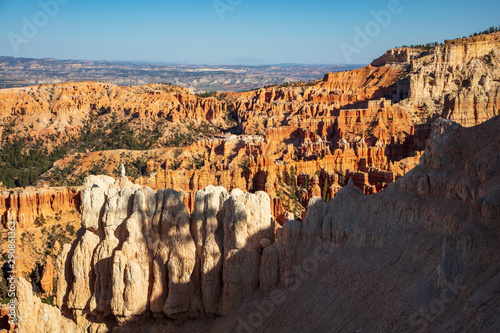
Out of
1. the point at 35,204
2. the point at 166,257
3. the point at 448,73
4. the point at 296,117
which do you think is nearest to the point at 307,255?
the point at 166,257

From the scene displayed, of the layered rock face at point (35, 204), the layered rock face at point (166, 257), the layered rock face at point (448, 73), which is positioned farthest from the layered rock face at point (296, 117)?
the layered rock face at point (166, 257)

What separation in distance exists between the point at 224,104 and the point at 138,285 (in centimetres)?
10999

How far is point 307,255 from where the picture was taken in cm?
1891

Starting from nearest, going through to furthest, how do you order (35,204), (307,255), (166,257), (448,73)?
(307,255) < (166,257) < (35,204) < (448,73)

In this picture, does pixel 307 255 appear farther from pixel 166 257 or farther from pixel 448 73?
pixel 448 73

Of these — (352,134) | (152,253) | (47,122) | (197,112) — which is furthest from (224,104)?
(152,253)

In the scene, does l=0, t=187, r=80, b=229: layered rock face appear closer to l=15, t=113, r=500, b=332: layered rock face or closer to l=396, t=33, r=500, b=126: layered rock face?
l=15, t=113, r=500, b=332: layered rock face

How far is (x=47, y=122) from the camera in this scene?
105 metres

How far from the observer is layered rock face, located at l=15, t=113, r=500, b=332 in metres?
13.7

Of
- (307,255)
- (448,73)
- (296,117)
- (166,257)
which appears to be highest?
(448,73)

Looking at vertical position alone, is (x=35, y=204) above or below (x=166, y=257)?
below

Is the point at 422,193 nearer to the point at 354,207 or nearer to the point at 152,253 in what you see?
Result: the point at 354,207

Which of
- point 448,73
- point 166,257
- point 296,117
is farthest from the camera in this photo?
point 296,117

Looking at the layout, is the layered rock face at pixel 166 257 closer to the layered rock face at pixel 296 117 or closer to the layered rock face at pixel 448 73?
the layered rock face at pixel 296 117
